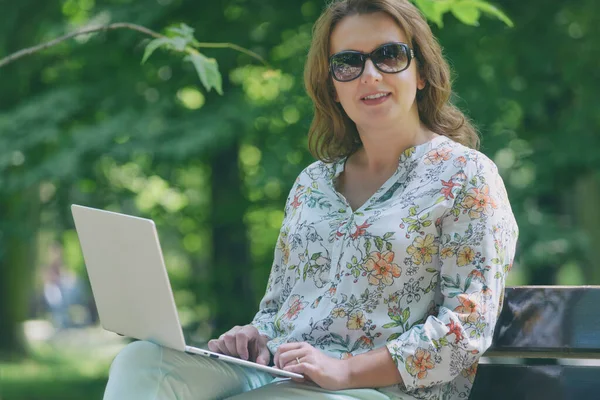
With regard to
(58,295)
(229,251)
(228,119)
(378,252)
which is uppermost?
(228,119)

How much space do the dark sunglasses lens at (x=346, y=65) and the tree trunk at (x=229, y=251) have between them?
5.25 meters

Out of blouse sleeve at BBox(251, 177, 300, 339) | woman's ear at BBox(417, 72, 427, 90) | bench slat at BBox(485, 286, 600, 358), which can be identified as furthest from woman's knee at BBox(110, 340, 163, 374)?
woman's ear at BBox(417, 72, 427, 90)

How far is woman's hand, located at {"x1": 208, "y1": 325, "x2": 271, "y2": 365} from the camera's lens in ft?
9.25

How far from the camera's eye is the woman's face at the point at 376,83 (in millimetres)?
2766

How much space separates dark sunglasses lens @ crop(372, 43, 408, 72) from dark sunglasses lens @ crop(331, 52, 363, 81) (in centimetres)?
5

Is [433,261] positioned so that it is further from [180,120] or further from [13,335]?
[13,335]

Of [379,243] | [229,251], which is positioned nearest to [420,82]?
[379,243]

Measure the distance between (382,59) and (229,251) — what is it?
573 centimetres

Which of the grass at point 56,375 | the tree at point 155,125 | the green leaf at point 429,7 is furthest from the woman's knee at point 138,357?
the grass at point 56,375

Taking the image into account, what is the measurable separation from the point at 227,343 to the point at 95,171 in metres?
4.47

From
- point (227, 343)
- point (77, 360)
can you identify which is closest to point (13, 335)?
point (77, 360)

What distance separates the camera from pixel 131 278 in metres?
2.43

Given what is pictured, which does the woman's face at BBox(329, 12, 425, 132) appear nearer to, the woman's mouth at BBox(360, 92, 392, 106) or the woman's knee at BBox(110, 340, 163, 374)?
the woman's mouth at BBox(360, 92, 392, 106)

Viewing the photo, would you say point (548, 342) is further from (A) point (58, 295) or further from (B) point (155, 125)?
(A) point (58, 295)
